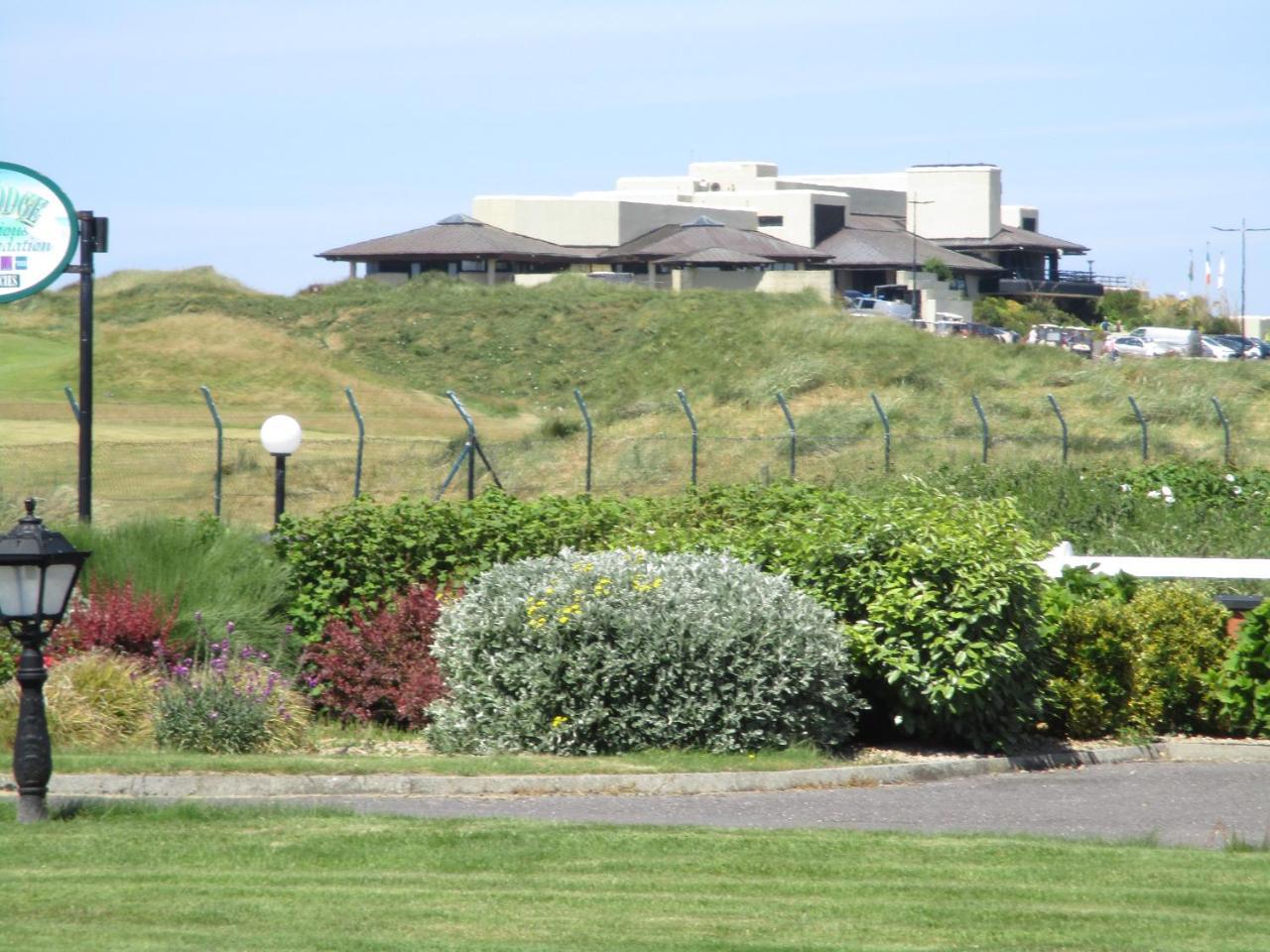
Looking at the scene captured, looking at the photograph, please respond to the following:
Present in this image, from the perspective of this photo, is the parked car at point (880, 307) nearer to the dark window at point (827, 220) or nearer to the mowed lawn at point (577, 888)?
the dark window at point (827, 220)

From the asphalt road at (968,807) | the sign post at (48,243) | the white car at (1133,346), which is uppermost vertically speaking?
the white car at (1133,346)

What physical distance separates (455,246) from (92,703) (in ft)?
221

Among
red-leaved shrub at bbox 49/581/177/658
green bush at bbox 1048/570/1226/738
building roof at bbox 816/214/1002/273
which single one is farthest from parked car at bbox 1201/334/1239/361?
red-leaved shrub at bbox 49/581/177/658

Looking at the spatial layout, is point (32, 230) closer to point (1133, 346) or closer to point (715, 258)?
point (1133, 346)

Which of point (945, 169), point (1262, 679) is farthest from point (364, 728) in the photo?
point (945, 169)

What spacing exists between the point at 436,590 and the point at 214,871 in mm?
5405

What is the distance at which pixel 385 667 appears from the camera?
12.0m

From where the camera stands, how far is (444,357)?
58094 mm

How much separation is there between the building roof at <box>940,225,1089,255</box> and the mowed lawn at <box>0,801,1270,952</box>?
92364 millimetres

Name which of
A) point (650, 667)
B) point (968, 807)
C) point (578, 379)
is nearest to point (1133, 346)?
point (578, 379)

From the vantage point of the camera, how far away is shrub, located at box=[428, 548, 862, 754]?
417 inches

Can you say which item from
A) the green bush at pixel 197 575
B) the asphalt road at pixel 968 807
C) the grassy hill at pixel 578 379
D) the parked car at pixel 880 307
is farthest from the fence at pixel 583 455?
the parked car at pixel 880 307

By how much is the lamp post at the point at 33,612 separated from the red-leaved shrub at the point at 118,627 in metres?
3.20

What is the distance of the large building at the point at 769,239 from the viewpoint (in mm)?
76375
